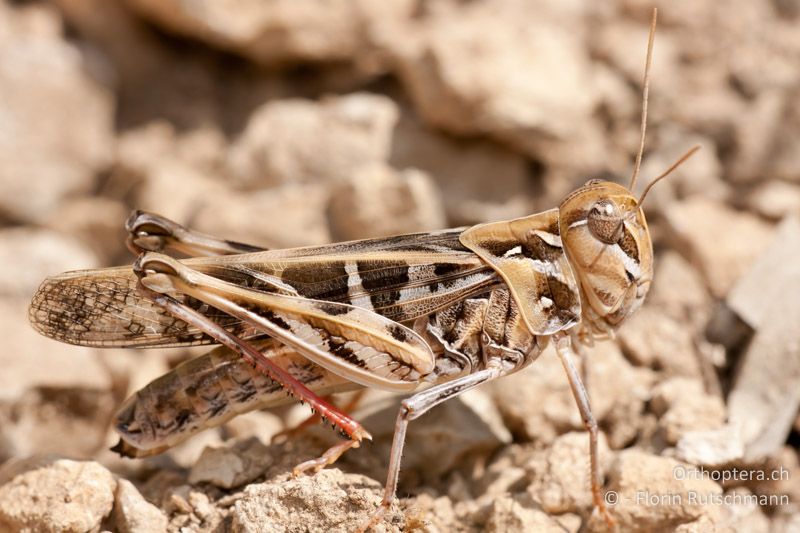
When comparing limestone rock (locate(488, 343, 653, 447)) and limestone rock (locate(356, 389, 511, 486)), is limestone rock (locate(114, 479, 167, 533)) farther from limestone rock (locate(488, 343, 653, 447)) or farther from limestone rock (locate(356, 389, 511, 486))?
limestone rock (locate(488, 343, 653, 447))

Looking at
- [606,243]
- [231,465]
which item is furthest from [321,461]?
[606,243]

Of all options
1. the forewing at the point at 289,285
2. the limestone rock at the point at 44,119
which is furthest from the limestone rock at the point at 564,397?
the limestone rock at the point at 44,119

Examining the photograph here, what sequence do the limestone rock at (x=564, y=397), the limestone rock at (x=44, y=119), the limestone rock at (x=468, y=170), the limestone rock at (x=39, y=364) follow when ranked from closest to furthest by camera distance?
the limestone rock at (x=564, y=397) → the limestone rock at (x=39, y=364) → the limestone rock at (x=468, y=170) → the limestone rock at (x=44, y=119)

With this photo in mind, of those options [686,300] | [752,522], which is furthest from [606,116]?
[752,522]

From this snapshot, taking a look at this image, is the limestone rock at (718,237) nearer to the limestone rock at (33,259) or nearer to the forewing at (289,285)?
the forewing at (289,285)

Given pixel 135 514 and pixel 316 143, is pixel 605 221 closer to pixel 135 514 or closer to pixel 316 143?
pixel 135 514

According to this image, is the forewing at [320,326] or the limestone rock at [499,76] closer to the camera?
the forewing at [320,326]
